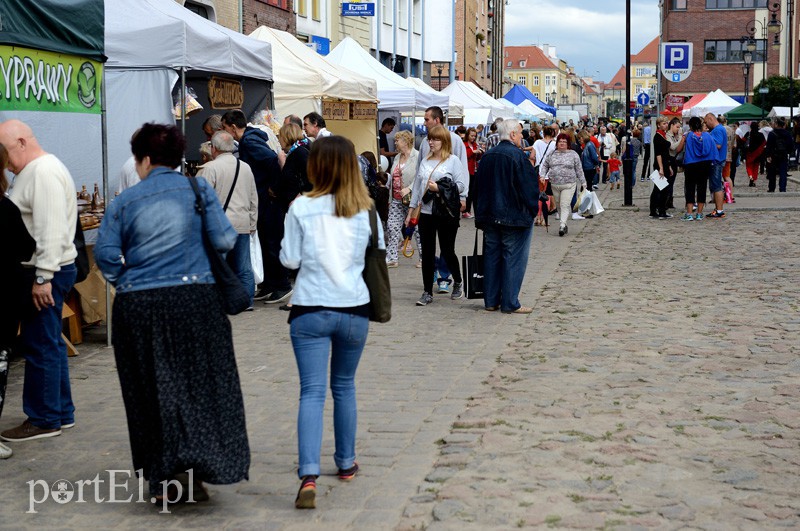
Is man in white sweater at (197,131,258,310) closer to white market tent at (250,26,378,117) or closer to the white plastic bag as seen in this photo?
the white plastic bag

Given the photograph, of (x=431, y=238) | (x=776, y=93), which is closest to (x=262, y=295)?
(x=431, y=238)

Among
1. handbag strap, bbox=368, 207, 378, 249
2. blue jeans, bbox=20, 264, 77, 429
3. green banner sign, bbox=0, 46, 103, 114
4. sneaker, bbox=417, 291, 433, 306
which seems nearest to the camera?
handbag strap, bbox=368, 207, 378, 249

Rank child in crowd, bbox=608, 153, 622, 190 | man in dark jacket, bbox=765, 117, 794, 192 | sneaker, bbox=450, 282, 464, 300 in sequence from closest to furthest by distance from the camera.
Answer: sneaker, bbox=450, 282, 464, 300, man in dark jacket, bbox=765, 117, 794, 192, child in crowd, bbox=608, 153, 622, 190

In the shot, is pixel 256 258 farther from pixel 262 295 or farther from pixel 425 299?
pixel 425 299

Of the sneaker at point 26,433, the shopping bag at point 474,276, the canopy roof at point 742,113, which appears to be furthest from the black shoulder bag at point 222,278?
the canopy roof at point 742,113

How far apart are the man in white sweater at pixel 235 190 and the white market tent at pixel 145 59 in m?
0.85

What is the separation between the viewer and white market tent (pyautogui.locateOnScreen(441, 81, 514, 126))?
33.4 metres

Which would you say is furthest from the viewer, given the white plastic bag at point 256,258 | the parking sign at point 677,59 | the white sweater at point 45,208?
the parking sign at point 677,59

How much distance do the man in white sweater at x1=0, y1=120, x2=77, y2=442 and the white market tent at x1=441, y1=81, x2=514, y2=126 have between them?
27.1 meters

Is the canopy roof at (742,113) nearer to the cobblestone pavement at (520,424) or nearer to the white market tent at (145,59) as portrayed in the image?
the cobblestone pavement at (520,424)

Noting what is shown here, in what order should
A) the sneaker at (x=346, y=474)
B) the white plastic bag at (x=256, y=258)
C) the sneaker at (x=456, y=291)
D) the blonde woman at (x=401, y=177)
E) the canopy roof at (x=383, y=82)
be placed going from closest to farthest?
the sneaker at (x=346, y=474)
the white plastic bag at (x=256, y=258)
the sneaker at (x=456, y=291)
the blonde woman at (x=401, y=177)
the canopy roof at (x=383, y=82)

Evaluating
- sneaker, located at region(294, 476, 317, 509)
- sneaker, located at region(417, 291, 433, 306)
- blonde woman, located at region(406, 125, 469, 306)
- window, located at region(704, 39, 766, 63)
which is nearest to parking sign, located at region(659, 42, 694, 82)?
blonde woman, located at region(406, 125, 469, 306)

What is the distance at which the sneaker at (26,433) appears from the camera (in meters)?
6.46

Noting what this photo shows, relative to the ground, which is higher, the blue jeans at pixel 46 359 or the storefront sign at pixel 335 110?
the storefront sign at pixel 335 110
